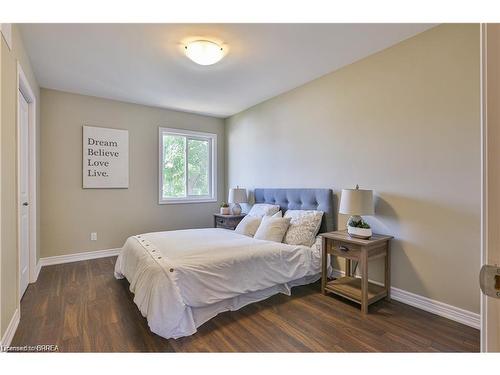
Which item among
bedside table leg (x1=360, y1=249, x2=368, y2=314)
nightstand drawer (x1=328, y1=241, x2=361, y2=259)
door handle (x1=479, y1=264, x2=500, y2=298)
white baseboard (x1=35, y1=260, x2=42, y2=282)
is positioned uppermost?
door handle (x1=479, y1=264, x2=500, y2=298)

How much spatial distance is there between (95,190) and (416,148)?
4.38 m

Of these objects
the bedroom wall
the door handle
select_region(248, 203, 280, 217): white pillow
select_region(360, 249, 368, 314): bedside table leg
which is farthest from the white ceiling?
the door handle

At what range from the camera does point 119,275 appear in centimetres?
316

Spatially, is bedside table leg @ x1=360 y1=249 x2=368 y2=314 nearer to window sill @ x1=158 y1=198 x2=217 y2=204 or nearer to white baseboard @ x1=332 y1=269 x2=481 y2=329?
white baseboard @ x1=332 y1=269 x2=481 y2=329

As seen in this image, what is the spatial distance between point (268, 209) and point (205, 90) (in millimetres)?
1955

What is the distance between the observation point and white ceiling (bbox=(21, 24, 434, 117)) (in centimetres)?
229

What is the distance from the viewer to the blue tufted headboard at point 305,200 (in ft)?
10.3

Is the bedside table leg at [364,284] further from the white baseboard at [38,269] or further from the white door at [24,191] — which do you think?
the white baseboard at [38,269]

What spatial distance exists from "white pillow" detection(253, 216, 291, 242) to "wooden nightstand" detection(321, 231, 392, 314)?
0.52 m

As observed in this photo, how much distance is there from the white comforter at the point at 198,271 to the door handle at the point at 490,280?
1.83 metres

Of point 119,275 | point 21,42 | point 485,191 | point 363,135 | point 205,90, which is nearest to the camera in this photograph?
point 485,191

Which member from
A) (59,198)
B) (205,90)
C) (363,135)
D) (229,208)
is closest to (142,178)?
(59,198)
